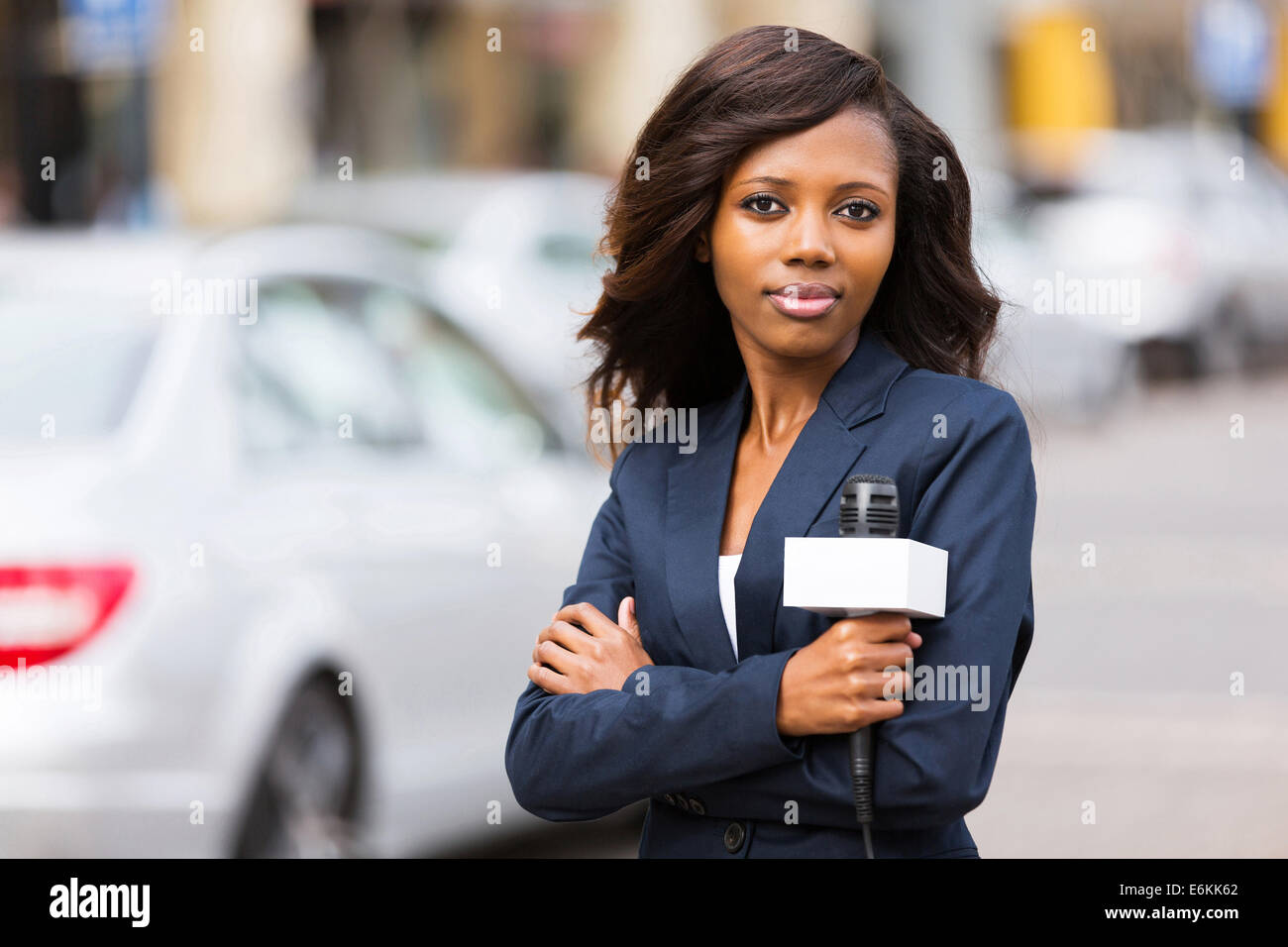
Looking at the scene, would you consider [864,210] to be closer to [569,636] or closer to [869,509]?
[869,509]

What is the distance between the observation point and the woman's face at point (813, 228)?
92.6 inches

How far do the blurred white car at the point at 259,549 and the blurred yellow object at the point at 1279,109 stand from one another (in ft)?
120

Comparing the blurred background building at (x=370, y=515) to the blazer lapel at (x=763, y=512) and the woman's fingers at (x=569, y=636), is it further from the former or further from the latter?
the woman's fingers at (x=569, y=636)

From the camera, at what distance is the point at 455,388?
6277 mm

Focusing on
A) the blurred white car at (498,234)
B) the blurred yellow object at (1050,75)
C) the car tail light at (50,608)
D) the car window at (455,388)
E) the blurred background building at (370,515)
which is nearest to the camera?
the car tail light at (50,608)

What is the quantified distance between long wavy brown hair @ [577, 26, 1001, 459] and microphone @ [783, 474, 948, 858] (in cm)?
40

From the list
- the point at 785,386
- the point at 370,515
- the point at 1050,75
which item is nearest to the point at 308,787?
the point at 370,515

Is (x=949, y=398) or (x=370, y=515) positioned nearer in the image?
(x=949, y=398)

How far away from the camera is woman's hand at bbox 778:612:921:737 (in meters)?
2.19

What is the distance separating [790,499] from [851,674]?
267 millimetres

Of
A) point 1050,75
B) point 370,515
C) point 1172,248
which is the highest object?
point 1050,75

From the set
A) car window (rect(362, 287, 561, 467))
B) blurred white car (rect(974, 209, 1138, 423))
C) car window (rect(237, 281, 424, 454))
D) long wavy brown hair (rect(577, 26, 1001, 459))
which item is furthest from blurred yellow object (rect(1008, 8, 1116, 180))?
long wavy brown hair (rect(577, 26, 1001, 459))

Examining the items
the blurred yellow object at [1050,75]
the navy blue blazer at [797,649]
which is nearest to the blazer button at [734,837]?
the navy blue blazer at [797,649]
